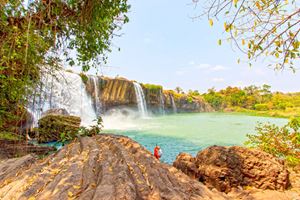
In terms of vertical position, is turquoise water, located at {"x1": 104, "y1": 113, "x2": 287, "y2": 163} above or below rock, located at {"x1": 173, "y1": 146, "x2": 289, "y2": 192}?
below

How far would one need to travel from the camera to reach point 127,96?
2442 centimetres

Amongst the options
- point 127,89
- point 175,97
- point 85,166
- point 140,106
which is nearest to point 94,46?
point 85,166

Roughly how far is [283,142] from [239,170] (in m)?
2.41

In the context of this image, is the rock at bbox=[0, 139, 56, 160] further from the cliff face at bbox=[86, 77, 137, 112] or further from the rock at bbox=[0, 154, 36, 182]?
the cliff face at bbox=[86, 77, 137, 112]

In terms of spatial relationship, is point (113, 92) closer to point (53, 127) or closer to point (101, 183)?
point (53, 127)

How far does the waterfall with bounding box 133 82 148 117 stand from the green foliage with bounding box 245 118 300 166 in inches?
819

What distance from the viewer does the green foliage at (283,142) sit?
4.23 metres

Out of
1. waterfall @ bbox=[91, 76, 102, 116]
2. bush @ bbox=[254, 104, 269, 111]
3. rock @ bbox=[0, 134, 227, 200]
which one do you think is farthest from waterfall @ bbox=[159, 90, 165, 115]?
rock @ bbox=[0, 134, 227, 200]

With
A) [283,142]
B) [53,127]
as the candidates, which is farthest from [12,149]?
[283,142]

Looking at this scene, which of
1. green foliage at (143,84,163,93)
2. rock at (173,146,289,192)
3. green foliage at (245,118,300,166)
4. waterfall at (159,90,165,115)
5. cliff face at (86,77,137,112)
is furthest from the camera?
waterfall at (159,90,165,115)

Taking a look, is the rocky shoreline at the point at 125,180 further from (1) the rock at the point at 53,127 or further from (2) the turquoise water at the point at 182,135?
(1) the rock at the point at 53,127

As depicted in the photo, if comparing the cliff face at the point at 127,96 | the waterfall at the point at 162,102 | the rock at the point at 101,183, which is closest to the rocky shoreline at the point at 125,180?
the rock at the point at 101,183

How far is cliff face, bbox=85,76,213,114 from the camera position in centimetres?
2039

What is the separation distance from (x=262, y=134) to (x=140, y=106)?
21.4 metres
